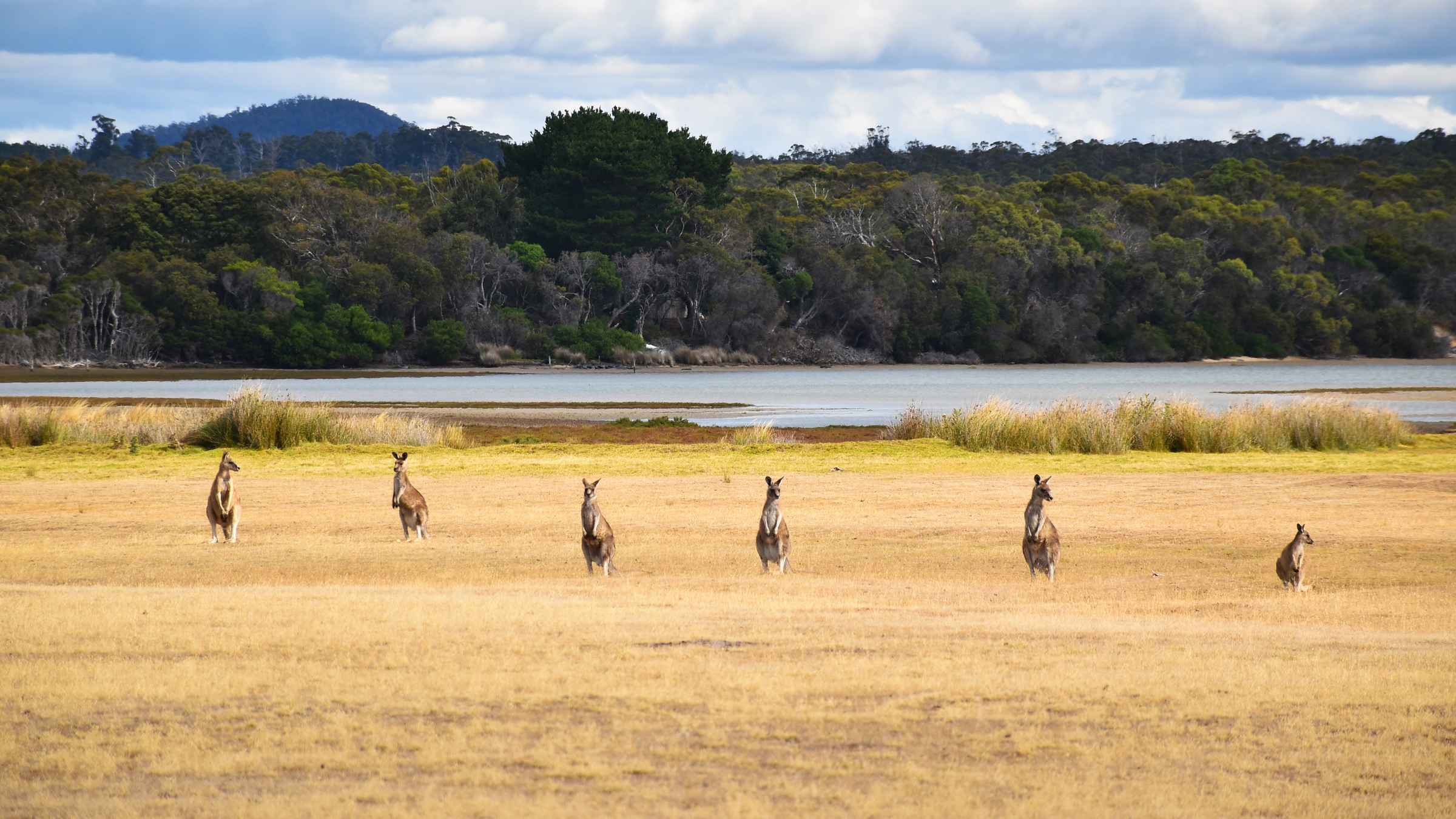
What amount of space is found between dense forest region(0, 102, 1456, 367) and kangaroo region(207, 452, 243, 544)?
228 ft

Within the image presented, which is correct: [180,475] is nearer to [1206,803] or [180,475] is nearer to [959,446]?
[959,446]

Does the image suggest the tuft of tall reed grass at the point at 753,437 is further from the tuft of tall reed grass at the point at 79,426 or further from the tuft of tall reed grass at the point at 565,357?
the tuft of tall reed grass at the point at 565,357

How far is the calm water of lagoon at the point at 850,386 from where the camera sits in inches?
2290

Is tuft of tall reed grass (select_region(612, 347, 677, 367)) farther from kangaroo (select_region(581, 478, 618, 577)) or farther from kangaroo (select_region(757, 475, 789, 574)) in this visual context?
kangaroo (select_region(581, 478, 618, 577))

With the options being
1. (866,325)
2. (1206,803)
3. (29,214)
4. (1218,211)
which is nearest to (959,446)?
(1206,803)

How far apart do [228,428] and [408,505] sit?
17.0 m

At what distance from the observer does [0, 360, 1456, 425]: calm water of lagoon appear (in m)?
58.2

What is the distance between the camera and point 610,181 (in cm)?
9462

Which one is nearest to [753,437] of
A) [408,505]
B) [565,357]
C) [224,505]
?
[408,505]

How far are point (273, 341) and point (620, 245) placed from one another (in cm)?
2082

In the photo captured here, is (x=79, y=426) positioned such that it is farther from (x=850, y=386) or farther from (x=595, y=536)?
(x=850, y=386)

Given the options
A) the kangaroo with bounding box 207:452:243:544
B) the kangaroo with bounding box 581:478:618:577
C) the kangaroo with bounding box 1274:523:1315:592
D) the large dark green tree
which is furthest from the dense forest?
the kangaroo with bounding box 1274:523:1315:592

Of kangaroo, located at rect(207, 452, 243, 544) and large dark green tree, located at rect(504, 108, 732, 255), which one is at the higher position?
large dark green tree, located at rect(504, 108, 732, 255)

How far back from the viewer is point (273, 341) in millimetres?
86500
